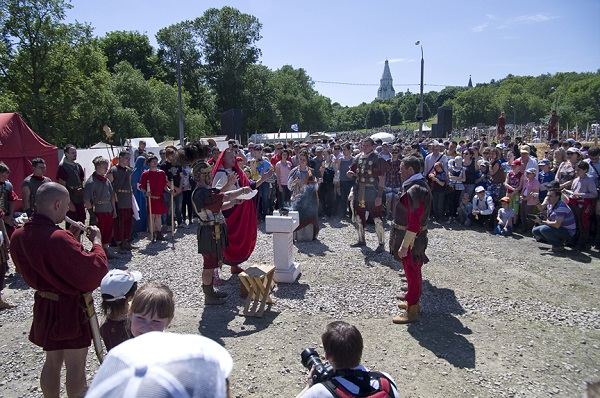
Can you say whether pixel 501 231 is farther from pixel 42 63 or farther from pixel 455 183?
pixel 42 63

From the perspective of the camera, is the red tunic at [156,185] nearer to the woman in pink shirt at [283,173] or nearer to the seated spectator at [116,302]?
the woman in pink shirt at [283,173]

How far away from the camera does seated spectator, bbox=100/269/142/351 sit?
2848mm

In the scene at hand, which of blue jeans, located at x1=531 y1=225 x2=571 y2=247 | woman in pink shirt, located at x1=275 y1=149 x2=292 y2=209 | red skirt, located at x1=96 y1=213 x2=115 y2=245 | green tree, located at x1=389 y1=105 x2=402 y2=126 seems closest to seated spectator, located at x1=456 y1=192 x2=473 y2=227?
blue jeans, located at x1=531 y1=225 x2=571 y2=247

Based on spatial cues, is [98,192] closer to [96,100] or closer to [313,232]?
[313,232]

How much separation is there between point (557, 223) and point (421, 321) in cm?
441

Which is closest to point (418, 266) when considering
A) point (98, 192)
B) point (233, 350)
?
point (233, 350)

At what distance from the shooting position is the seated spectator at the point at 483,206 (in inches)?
388

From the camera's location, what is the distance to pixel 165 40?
45.6 m

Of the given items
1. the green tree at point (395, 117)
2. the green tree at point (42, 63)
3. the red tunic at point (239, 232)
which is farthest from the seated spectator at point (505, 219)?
the green tree at point (395, 117)

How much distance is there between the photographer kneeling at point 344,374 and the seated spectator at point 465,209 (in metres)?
9.06

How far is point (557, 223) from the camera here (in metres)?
7.84

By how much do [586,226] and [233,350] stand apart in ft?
23.8

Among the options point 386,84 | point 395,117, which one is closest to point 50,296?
point 395,117

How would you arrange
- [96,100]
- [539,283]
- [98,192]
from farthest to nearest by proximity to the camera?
[96,100] → [98,192] → [539,283]
